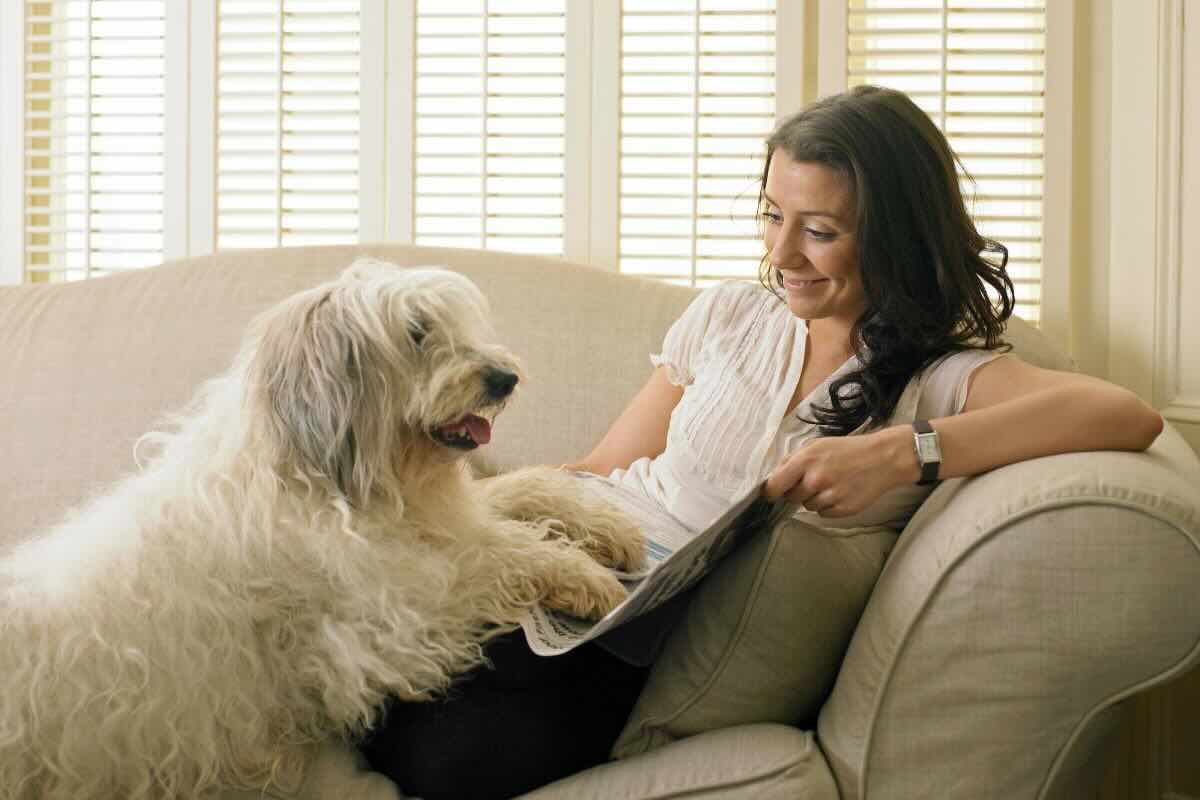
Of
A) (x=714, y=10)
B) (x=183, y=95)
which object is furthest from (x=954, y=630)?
(x=183, y=95)

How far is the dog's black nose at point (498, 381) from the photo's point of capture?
1.49 meters

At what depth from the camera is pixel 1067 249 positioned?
2600mm

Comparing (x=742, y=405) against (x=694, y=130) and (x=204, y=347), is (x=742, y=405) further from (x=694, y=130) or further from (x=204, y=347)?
(x=204, y=347)

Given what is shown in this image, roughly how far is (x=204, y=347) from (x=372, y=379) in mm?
1084

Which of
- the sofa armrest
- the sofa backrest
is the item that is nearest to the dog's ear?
the sofa armrest

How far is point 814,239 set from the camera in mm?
1795

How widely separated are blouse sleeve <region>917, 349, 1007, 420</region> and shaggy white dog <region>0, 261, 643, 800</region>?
54cm

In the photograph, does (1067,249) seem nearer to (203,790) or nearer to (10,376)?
(203,790)

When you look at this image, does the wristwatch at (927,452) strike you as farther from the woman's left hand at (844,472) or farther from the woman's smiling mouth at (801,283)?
the woman's smiling mouth at (801,283)

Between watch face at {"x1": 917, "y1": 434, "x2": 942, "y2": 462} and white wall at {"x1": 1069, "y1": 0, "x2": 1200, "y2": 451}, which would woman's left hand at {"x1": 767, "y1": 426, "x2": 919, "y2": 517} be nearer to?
watch face at {"x1": 917, "y1": 434, "x2": 942, "y2": 462}

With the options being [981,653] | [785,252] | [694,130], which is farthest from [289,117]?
[981,653]

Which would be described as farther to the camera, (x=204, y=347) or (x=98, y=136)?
(x=98, y=136)

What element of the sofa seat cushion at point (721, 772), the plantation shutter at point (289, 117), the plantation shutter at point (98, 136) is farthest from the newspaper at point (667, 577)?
the plantation shutter at point (98, 136)

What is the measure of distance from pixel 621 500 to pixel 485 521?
35cm
